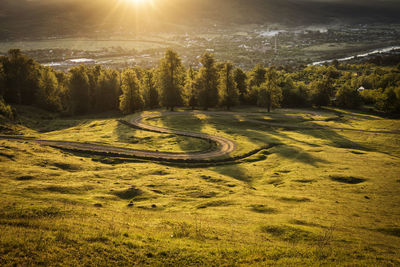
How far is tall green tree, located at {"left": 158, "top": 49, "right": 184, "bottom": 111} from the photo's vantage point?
109688mm

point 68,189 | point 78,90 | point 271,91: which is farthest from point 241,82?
point 68,189

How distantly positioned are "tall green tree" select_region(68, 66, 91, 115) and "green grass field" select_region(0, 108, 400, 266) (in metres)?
53.2

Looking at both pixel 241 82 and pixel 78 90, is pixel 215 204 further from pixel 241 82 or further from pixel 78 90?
pixel 241 82

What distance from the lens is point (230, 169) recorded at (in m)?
55.6

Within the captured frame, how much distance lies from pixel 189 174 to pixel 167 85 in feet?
214

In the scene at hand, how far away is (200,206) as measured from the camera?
37.2 m

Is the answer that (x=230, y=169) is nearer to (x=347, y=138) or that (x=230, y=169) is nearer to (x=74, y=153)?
(x=74, y=153)

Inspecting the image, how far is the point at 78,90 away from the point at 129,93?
33.6 m

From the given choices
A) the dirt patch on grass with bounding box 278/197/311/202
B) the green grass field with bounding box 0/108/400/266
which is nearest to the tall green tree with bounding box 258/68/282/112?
the green grass field with bounding box 0/108/400/266

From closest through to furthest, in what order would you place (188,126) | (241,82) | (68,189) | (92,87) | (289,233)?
1. (289,233)
2. (68,189)
3. (188,126)
4. (92,87)
5. (241,82)

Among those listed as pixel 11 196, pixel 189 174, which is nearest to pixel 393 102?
pixel 189 174

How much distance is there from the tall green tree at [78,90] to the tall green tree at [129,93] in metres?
28.7

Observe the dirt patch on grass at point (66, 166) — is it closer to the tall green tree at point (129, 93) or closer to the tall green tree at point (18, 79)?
the tall green tree at point (129, 93)

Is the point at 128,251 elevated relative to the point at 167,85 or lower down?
lower down
